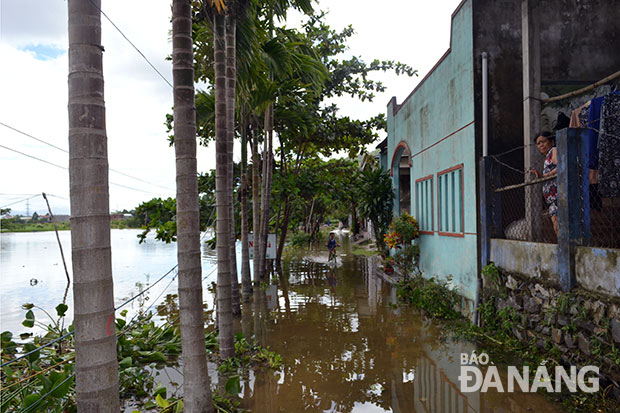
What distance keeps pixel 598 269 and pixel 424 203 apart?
25.0 feet

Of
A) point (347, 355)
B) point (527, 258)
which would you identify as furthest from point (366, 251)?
point (527, 258)

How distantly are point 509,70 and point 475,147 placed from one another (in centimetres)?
160

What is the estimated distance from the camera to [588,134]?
5555 mm

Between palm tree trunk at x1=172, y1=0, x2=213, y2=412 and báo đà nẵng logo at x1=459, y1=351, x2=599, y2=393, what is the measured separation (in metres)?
3.58

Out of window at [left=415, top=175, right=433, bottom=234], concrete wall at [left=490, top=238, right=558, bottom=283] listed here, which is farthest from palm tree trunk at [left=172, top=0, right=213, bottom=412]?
window at [left=415, top=175, right=433, bottom=234]

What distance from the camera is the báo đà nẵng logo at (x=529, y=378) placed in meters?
5.21

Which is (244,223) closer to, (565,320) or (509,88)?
(509,88)

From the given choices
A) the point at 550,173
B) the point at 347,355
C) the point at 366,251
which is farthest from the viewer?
the point at 366,251

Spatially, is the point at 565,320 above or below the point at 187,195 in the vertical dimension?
below

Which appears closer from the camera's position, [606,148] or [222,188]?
[606,148]

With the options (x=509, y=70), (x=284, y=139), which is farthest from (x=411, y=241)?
(x=284, y=139)

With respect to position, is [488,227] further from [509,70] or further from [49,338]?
[49,338]

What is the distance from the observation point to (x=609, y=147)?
5250 millimetres

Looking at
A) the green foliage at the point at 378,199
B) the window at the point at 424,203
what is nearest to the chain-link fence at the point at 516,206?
the window at the point at 424,203
